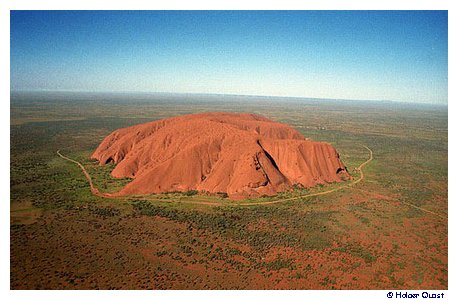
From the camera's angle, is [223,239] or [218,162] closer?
[223,239]

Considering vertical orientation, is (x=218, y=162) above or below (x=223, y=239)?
above

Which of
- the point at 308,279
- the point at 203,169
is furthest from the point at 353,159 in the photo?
the point at 308,279

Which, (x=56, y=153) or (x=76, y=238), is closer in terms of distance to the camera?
(x=76, y=238)

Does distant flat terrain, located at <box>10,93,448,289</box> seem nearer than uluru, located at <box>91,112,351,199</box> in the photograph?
Yes

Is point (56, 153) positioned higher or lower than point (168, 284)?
higher

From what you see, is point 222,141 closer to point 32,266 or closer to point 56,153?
point 32,266

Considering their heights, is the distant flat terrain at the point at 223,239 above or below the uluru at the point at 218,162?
below

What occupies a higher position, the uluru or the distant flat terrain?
the uluru

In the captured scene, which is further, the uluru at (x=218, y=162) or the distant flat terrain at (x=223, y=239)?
the uluru at (x=218, y=162)
